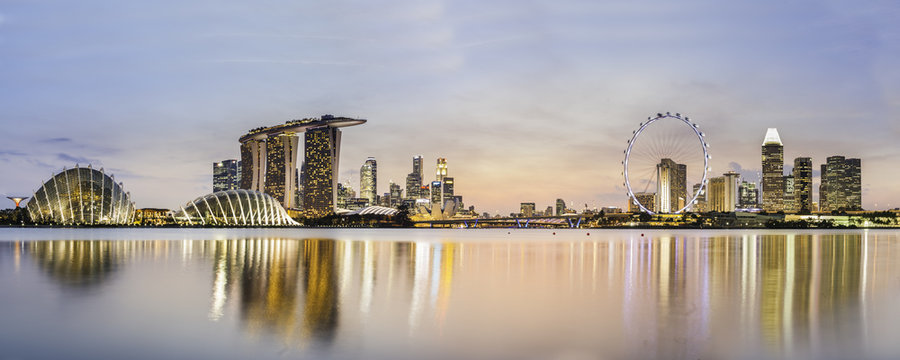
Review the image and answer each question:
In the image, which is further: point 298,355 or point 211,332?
point 211,332

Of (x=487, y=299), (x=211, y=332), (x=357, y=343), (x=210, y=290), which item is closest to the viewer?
(x=357, y=343)

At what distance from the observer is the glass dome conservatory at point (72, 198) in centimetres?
16162

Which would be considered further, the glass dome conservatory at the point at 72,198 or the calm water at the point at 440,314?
the glass dome conservatory at the point at 72,198

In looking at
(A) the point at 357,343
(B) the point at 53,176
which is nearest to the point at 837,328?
(A) the point at 357,343

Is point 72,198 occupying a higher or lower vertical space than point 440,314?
higher

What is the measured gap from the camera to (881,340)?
1570 cm

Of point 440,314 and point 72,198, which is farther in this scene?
point 72,198

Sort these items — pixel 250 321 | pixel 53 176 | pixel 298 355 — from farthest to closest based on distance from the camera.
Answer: pixel 53 176 < pixel 250 321 < pixel 298 355

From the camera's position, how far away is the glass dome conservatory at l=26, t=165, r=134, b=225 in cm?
16162

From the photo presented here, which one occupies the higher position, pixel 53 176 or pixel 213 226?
pixel 53 176

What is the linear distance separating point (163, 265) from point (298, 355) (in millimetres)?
29229

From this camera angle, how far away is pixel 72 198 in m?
164

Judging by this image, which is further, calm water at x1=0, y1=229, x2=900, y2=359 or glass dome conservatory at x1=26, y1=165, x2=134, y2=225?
glass dome conservatory at x1=26, y1=165, x2=134, y2=225

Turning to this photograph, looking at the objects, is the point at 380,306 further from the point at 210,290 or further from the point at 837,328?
the point at 837,328
